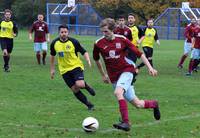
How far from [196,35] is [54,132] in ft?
37.2

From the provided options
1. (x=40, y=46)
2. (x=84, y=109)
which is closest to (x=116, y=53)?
(x=84, y=109)

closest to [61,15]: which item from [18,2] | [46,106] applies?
[18,2]

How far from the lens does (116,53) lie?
9.14 metres

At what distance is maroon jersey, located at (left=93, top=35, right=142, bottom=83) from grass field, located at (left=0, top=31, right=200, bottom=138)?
1.03 metres

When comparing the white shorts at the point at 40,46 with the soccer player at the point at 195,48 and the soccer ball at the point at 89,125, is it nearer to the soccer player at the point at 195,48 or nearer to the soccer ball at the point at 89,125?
the soccer player at the point at 195,48

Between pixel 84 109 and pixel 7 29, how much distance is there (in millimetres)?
8684

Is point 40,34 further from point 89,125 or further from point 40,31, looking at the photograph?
Answer: point 89,125

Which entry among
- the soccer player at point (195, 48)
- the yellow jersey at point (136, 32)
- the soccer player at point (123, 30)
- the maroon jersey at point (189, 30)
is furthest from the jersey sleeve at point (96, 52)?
the maroon jersey at point (189, 30)

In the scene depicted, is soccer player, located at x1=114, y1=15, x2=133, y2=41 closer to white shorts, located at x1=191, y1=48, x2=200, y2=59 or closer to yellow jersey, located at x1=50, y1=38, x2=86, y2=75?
white shorts, located at x1=191, y1=48, x2=200, y2=59

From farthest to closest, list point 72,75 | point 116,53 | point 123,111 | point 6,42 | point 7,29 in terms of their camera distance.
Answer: point 6,42 → point 7,29 → point 72,75 → point 116,53 → point 123,111

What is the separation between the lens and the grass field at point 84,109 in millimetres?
8945

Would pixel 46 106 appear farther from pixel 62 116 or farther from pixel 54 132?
pixel 54 132

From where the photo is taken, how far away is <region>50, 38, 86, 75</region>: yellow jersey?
10961mm

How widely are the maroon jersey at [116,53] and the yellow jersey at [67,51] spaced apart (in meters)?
1.79
